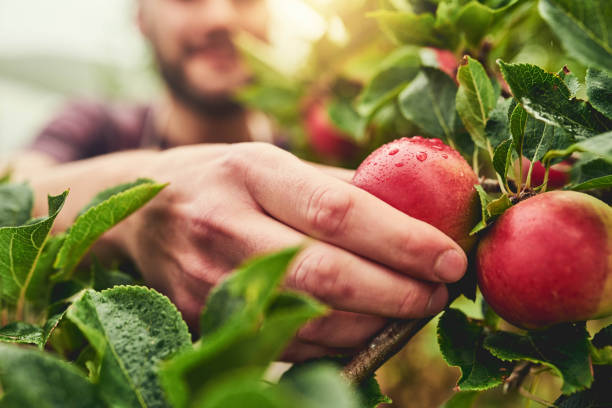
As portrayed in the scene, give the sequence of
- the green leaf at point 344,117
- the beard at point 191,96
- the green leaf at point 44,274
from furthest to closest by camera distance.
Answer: the beard at point 191,96, the green leaf at point 344,117, the green leaf at point 44,274

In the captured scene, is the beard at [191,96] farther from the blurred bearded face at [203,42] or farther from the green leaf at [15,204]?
the green leaf at [15,204]

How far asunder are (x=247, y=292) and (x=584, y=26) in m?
0.30

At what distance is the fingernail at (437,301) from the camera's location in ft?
1.42

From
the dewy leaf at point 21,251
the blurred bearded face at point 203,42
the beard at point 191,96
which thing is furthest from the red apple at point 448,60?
the beard at point 191,96

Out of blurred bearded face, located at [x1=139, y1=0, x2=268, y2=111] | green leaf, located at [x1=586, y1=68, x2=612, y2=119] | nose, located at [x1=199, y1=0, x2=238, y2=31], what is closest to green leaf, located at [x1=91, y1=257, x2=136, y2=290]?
green leaf, located at [x1=586, y1=68, x2=612, y2=119]

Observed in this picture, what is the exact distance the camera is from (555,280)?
0.37 m

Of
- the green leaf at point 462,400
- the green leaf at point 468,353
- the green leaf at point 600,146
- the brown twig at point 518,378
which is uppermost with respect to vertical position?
the green leaf at point 600,146

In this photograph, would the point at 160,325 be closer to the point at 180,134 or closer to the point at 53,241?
the point at 53,241

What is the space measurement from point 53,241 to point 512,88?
1.56ft

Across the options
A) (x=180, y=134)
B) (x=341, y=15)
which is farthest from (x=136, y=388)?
(x=180, y=134)

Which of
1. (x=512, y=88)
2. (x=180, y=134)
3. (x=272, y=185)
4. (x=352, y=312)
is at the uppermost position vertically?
(x=512, y=88)

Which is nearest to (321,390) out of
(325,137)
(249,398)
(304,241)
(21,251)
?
(249,398)

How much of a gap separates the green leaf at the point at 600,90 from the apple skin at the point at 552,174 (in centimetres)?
15

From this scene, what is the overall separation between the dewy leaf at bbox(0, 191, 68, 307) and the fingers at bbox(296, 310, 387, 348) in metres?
0.26
